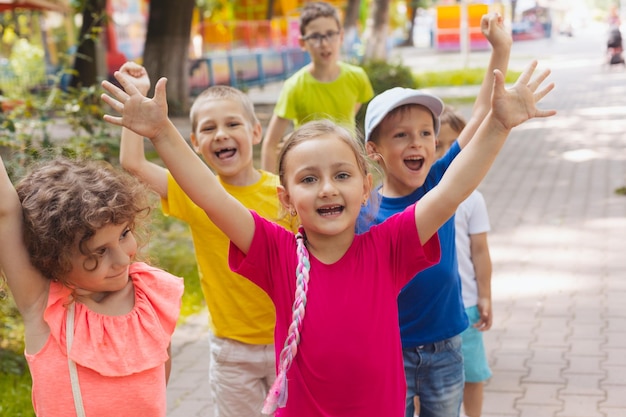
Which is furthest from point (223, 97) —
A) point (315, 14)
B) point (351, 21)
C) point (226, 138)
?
point (351, 21)

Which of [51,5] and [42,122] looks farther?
[51,5]

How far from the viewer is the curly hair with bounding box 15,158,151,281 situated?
7.42 feet

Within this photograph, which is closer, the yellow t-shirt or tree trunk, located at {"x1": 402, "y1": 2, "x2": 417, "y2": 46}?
the yellow t-shirt

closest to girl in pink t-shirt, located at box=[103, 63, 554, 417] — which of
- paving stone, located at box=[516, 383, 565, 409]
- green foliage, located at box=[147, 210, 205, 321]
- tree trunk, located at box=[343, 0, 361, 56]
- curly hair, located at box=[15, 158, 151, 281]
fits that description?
curly hair, located at box=[15, 158, 151, 281]

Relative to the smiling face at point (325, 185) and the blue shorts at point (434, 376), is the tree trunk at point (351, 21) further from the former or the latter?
the smiling face at point (325, 185)

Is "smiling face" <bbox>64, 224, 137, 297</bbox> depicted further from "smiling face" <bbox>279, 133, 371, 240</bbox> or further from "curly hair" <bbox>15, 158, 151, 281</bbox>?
"smiling face" <bbox>279, 133, 371, 240</bbox>

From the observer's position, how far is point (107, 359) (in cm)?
231

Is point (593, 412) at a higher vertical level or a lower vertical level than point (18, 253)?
lower

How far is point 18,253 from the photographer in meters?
2.29

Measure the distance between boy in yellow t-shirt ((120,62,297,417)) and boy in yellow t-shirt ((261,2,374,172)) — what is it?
187cm

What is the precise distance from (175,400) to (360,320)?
269 centimetres

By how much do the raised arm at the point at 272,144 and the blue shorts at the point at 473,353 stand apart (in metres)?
1.55

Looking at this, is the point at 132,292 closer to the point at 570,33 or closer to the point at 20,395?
the point at 20,395

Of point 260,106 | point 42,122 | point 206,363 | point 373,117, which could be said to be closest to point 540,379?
point 206,363
